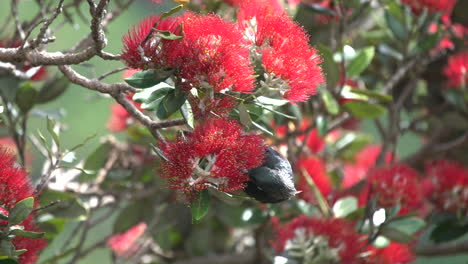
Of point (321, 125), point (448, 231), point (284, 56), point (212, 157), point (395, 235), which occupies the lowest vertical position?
point (448, 231)

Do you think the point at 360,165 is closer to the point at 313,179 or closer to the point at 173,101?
the point at 313,179

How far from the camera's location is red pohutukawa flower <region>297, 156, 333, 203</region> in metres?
1.53

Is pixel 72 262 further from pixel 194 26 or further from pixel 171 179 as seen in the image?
pixel 194 26

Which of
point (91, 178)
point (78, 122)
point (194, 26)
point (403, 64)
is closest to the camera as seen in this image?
point (194, 26)

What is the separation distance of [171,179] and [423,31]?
981mm

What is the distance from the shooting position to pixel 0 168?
92 centimetres

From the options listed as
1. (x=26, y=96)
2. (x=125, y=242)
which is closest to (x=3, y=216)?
(x=26, y=96)

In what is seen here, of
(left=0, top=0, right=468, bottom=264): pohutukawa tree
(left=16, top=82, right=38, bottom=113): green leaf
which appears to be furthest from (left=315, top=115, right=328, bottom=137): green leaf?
(left=16, top=82, right=38, bottom=113): green leaf

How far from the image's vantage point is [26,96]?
1.41m

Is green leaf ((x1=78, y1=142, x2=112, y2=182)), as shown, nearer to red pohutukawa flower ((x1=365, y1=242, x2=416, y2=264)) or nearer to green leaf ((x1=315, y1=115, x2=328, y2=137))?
green leaf ((x1=315, y1=115, x2=328, y2=137))

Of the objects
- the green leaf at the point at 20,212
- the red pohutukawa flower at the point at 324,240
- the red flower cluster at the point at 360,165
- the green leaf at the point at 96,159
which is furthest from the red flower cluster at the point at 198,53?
the red flower cluster at the point at 360,165

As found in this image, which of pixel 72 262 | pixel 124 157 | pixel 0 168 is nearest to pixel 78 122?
pixel 124 157

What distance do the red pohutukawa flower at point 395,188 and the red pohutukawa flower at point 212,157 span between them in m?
0.59

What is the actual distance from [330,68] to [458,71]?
16.2 inches
